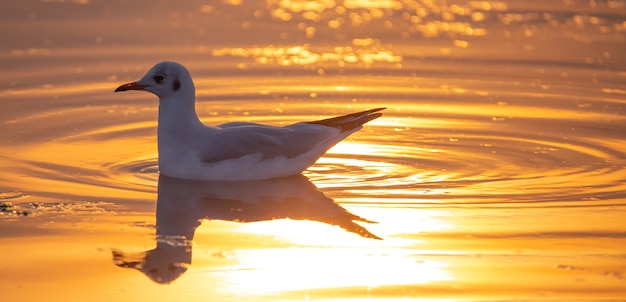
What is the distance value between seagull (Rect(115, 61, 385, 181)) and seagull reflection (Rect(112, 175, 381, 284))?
0.34 ft

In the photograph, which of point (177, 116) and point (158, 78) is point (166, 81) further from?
point (177, 116)

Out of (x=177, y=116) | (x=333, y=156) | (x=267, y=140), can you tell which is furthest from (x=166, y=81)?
(x=333, y=156)

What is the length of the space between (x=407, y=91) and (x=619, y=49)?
333cm

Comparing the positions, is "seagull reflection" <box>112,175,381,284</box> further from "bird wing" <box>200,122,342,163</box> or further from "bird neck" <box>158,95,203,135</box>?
"bird neck" <box>158,95,203,135</box>

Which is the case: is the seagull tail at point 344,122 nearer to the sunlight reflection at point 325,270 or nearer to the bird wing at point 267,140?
the bird wing at point 267,140

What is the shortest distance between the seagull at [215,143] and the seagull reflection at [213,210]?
11cm

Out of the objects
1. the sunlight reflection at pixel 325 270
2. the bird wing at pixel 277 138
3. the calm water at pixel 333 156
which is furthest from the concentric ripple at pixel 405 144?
the sunlight reflection at pixel 325 270

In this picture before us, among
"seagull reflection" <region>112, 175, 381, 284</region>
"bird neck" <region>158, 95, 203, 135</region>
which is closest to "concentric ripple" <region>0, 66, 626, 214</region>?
"seagull reflection" <region>112, 175, 381, 284</region>

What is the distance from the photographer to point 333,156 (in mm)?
11312

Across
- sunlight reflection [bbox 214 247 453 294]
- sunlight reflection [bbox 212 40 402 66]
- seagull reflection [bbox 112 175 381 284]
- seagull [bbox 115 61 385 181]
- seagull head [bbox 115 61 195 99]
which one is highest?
sunlight reflection [bbox 212 40 402 66]

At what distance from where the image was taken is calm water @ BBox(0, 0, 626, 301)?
769cm

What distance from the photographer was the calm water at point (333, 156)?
7.69 m

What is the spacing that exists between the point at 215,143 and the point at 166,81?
66cm

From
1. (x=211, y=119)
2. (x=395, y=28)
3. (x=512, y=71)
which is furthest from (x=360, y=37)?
(x=211, y=119)
